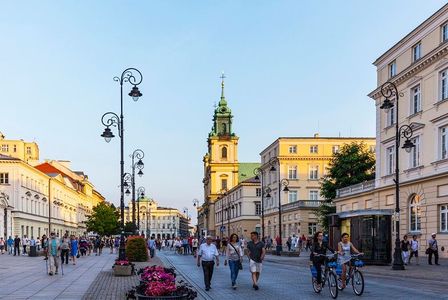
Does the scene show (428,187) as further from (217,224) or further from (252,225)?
(217,224)

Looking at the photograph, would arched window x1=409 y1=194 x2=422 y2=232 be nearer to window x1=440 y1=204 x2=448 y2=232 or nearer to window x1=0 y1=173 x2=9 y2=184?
window x1=440 y1=204 x2=448 y2=232

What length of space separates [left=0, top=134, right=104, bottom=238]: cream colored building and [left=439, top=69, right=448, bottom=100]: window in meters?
47.7

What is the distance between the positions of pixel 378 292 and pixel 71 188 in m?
110

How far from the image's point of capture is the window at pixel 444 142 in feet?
129

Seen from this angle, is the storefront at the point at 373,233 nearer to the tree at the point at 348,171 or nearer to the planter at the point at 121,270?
the planter at the point at 121,270

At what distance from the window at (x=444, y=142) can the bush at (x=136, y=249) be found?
1869 cm

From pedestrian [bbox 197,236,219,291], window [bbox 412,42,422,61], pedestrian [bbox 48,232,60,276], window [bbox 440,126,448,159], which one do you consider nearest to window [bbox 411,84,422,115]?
window [bbox 412,42,422,61]

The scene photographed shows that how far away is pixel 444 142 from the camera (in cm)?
3962

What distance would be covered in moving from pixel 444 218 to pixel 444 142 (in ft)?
14.9

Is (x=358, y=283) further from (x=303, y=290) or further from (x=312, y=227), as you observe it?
(x=312, y=227)

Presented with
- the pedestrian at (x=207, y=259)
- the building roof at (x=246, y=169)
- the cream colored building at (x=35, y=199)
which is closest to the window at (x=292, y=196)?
the cream colored building at (x=35, y=199)

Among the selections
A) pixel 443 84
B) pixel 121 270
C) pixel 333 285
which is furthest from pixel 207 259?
pixel 443 84

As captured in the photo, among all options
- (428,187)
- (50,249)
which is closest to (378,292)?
(50,249)

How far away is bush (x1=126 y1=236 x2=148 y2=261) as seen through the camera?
3847 cm
